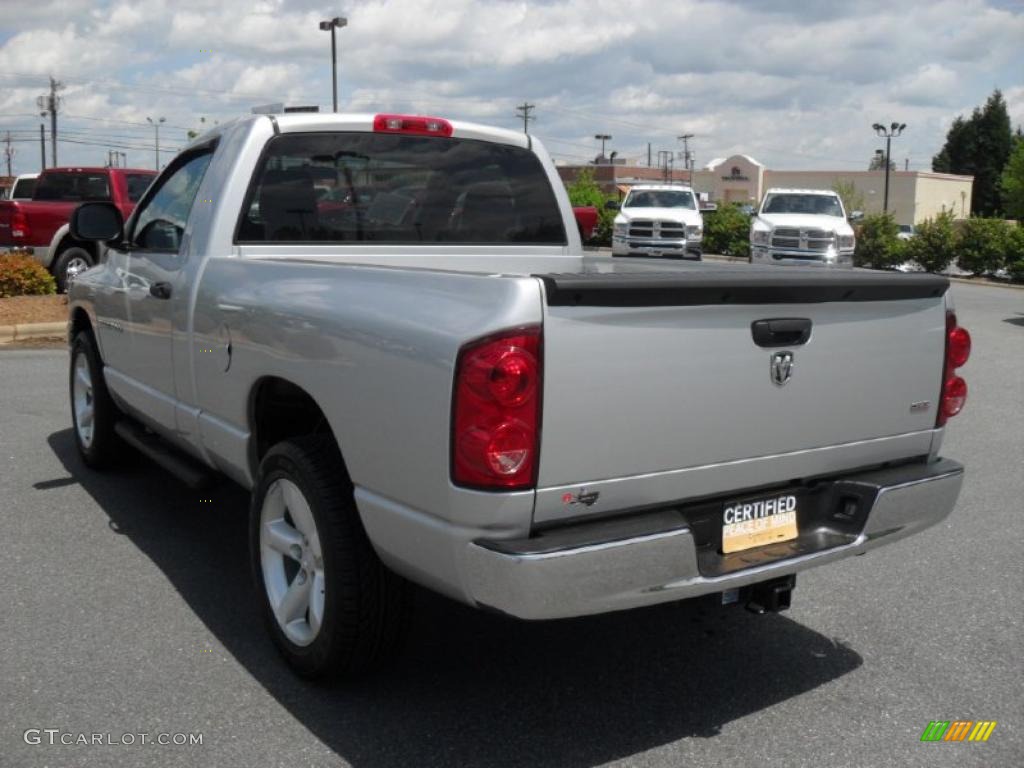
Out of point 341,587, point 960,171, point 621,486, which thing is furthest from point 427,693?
point 960,171

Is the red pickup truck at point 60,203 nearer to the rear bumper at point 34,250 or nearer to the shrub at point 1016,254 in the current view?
the rear bumper at point 34,250

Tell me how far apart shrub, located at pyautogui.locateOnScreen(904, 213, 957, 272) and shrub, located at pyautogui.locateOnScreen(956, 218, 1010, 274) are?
A: 326 millimetres

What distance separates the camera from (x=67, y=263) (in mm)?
16422

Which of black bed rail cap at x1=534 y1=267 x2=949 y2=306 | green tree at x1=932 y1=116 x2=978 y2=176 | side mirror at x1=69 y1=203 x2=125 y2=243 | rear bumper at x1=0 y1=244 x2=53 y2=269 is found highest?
green tree at x1=932 y1=116 x2=978 y2=176

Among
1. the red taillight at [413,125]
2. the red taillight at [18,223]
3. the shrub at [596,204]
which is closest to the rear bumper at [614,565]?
the red taillight at [413,125]

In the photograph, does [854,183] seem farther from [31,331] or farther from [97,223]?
[97,223]

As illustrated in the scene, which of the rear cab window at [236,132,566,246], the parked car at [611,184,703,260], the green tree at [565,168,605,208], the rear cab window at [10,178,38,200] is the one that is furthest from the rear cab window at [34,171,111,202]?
the green tree at [565,168,605,208]

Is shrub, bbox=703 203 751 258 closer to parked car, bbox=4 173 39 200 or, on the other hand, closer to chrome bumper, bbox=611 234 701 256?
chrome bumper, bbox=611 234 701 256

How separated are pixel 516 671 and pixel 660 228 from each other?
2310 cm

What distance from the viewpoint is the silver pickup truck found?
2.96 m

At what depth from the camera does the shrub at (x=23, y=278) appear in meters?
14.8

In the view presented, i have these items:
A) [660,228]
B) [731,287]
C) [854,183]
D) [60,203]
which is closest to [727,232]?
[660,228]

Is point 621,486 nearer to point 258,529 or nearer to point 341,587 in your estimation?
point 341,587

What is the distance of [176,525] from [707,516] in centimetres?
329
